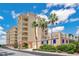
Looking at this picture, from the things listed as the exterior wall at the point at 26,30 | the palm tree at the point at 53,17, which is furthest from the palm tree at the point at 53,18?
the exterior wall at the point at 26,30

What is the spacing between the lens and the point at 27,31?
6414mm

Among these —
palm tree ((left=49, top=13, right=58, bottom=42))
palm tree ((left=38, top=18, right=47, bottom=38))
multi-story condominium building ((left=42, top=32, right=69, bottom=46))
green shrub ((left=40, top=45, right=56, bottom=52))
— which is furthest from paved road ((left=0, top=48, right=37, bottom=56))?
palm tree ((left=49, top=13, right=58, bottom=42))

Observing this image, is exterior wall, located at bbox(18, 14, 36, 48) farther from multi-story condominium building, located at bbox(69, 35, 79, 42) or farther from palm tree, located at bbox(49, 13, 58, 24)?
multi-story condominium building, located at bbox(69, 35, 79, 42)

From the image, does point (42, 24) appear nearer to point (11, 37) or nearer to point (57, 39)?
point (57, 39)

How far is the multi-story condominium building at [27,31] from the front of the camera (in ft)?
20.9

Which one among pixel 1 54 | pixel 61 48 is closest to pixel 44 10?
pixel 61 48

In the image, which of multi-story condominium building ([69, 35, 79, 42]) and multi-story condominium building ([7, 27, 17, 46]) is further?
multi-story condominium building ([7, 27, 17, 46])

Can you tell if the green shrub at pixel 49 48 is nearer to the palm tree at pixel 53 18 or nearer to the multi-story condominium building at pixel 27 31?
the multi-story condominium building at pixel 27 31

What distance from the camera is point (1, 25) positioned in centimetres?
621

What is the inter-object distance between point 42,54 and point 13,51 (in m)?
0.70

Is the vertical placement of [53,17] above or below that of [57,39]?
above

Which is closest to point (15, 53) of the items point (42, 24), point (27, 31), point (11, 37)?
point (11, 37)

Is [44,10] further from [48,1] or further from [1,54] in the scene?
[1,54]

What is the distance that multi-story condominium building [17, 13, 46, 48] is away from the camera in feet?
20.9
